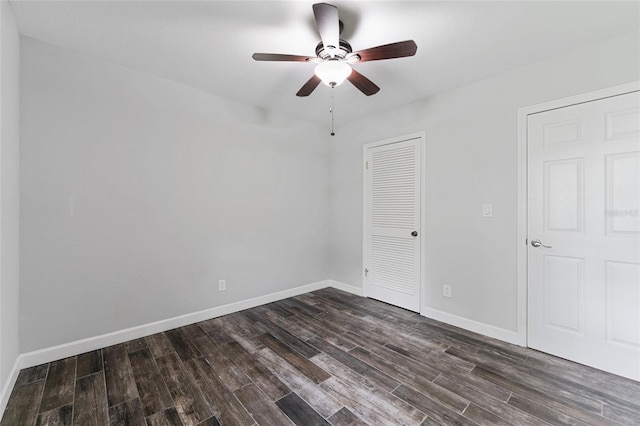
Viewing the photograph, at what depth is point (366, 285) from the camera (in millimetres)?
3820

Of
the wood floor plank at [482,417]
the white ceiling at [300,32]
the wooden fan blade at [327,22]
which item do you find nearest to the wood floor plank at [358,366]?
the wood floor plank at [482,417]

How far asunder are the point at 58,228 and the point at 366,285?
3.34 m

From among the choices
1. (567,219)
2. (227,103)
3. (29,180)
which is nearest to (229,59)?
(227,103)

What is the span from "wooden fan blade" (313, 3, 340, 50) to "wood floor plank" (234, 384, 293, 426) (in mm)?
2352

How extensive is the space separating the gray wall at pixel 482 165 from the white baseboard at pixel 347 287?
1018mm

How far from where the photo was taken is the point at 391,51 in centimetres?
176

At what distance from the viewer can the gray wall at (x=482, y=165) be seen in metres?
2.20

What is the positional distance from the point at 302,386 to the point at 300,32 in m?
2.55

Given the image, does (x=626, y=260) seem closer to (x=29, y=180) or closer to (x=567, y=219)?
(x=567, y=219)

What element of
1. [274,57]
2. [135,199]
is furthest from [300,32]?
[135,199]

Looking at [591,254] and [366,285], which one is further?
[366,285]

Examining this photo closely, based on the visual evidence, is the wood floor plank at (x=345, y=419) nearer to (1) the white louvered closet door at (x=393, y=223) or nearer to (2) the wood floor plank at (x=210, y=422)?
(2) the wood floor plank at (x=210, y=422)

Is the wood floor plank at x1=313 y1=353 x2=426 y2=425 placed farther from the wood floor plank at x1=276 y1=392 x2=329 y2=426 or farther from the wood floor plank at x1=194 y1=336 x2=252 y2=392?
the wood floor plank at x1=194 y1=336 x2=252 y2=392

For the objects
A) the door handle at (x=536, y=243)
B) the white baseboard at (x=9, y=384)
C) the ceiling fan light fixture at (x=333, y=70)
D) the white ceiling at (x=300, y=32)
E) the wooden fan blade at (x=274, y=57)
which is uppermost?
the white ceiling at (x=300, y=32)
